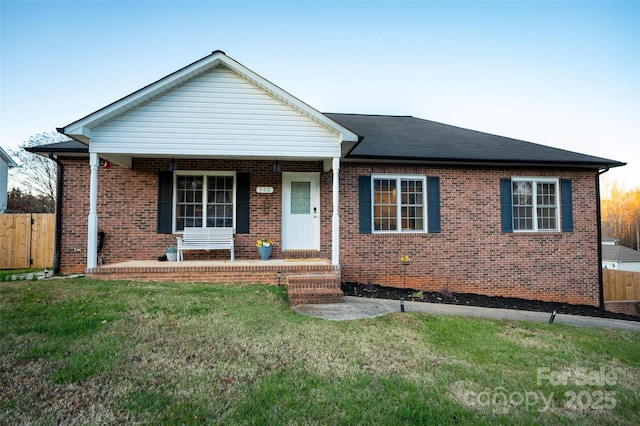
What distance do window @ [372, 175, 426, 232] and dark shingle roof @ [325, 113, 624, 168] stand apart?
0.80 m

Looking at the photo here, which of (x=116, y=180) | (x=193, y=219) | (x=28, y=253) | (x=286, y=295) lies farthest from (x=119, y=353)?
(x=28, y=253)

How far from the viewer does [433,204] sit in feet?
31.7

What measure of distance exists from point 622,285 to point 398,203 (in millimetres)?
8664

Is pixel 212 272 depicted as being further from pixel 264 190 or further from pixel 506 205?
pixel 506 205

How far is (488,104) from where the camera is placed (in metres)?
14.9

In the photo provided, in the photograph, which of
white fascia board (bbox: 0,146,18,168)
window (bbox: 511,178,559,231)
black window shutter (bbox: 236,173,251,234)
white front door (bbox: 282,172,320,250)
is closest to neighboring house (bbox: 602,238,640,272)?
window (bbox: 511,178,559,231)

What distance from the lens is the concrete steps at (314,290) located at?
21.3 feet

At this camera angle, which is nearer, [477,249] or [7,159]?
[477,249]

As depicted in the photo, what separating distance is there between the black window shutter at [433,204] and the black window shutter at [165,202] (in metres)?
7.33

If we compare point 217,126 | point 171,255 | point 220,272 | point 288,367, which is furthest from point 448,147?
point 288,367

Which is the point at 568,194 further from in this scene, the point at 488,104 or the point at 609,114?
the point at 609,114

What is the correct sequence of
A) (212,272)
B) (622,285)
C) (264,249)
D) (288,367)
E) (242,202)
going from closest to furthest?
1. (288,367)
2. (212,272)
3. (264,249)
4. (242,202)
5. (622,285)

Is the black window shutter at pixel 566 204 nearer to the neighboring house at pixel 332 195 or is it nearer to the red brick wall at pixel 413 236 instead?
the neighboring house at pixel 332 195

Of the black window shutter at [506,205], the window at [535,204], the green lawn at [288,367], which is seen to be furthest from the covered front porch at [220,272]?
the window at [535,204]
